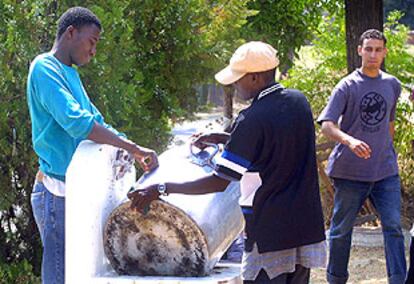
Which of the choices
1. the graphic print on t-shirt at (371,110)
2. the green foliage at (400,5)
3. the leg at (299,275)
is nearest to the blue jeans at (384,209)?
the graphic print on t-shirt at (371,110)

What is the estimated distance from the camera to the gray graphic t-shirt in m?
6.06

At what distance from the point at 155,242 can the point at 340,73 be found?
4933mm

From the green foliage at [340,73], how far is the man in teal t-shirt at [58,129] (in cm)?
417

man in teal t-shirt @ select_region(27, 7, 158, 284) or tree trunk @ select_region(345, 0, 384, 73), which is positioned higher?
tree trunk @ select_region(345, 0, 384, 73)

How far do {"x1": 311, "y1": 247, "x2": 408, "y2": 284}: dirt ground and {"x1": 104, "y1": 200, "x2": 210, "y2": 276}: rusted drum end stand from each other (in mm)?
2836

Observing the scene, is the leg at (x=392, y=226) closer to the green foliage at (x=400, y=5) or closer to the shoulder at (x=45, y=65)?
the shoulder at (x=45, y=65)

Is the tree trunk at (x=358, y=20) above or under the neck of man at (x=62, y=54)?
above

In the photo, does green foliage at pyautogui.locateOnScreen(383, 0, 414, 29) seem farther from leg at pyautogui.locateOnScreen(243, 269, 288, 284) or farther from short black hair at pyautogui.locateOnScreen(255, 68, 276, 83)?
leg at pyautogui.locateOnScreen(243, 269, 288, 284)

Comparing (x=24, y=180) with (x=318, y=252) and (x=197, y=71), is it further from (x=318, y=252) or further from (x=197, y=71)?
(x=318, y=252)

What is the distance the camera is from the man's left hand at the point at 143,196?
419 centimetres

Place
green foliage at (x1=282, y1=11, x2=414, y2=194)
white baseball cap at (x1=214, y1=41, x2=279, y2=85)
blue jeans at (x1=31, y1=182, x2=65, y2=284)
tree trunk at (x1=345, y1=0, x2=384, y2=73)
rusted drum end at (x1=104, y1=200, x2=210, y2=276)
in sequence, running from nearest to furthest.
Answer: white baseball cap at (x1=214, y1=41, x2=279, y2=85), rusted drum end at (x1=104, y1=200, x2=210, y2=276), blue jeans at (x1=31, y1=182, x2=65, y2=284), tree trunk at (x1=345, y1=0, x2=384, y2=73), green foliage at (x1=282, y1=11, x2=414, y2=194)

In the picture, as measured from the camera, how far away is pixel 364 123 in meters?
6.07

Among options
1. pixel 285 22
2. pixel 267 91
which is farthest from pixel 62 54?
pixel 285 22

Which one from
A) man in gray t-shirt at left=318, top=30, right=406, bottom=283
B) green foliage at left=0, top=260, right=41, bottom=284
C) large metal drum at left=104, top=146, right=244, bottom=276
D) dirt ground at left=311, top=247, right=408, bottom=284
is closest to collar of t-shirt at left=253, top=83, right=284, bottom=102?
large metal drum at left=104, top=146, right=244, bottom=276
